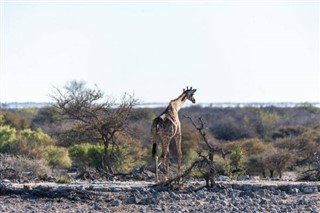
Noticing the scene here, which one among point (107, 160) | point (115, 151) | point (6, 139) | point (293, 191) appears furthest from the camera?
point (6, 139)

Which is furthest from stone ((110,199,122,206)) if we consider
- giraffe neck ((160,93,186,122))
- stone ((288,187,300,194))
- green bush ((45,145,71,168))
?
green bush ((45,145,71,168))

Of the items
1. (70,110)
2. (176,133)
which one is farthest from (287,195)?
(70,110)

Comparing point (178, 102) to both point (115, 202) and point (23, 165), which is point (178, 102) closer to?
point (115, 202)

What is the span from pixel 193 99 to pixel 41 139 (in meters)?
13.0

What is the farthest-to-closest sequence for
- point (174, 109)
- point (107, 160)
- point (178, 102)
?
point (107, 160)
point (178, 102)
point (174, 109)

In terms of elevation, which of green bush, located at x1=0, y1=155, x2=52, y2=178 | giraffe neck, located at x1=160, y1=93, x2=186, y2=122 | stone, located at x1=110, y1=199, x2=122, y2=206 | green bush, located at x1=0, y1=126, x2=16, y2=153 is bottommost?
stone, located at x1=110, y1=199, x2=122, y2=206

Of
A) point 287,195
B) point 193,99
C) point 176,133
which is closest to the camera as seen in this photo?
point 287,195

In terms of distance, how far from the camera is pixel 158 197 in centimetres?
2075

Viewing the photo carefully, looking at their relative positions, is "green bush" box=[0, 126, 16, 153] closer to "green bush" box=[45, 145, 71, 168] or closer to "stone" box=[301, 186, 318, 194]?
"green bush" box=[45, 145, 71, 168]

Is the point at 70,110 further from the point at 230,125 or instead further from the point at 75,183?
the point at 230,125

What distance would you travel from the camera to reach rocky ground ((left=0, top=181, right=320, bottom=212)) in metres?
20.0

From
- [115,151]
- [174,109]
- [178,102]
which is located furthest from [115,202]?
[115,151]

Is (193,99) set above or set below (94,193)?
above

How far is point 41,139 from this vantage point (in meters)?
37.1
